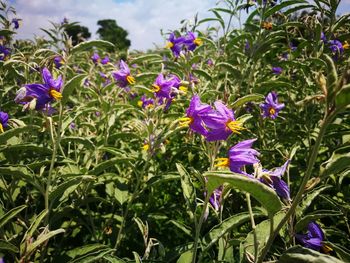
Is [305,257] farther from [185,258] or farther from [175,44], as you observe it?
[175,44]

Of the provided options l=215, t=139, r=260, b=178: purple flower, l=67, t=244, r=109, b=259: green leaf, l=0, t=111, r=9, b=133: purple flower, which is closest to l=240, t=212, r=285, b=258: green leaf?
l=215, t=139, r=260, b=178: purple flower

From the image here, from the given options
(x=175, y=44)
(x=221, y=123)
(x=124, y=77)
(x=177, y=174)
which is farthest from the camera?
(x=175, y=44)

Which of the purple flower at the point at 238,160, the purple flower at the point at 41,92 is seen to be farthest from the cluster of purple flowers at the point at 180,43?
the purple flower at the point at 238,160

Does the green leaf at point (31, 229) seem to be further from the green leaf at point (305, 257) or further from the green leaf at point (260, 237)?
the green leaf at point (305, 257)

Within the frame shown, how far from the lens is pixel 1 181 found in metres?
1.94

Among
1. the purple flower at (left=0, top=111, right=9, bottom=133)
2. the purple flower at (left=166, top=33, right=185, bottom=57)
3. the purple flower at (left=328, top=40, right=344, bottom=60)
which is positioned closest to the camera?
the purple flower at (left=0, top=111, right=9, bottom=133)

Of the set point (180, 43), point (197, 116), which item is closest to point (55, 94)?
point (197, 116)

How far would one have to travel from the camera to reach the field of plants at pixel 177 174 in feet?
3.93

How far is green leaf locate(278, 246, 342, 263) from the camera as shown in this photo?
759 mm

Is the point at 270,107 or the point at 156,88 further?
the point at 270,107

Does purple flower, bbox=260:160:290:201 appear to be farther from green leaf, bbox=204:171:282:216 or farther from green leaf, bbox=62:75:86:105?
green leaf, bbox=62:75:86:105

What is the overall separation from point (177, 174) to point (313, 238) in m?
0.88

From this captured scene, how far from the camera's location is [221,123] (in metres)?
1.39

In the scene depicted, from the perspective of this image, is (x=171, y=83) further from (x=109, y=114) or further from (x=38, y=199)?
(x=38, y=199)
